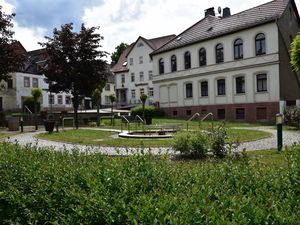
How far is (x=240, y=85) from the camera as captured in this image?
106 ft

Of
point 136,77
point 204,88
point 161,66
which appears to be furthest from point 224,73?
point 136,77

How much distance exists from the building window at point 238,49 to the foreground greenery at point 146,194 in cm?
2884

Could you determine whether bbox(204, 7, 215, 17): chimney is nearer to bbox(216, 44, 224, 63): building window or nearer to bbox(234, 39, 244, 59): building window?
bbox(216, 44, 224, 63): building window

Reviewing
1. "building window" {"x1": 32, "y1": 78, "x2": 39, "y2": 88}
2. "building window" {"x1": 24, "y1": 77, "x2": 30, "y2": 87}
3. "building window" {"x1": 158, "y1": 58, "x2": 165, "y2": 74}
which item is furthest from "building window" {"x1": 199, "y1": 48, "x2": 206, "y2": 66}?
"building window" {"x1": 32, "y1": 78, "x2": 39, "y2": 88}

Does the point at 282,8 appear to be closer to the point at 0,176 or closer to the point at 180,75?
the point at 180,75

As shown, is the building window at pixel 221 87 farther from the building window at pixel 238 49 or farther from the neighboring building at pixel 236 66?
the building window at pixel 238 49

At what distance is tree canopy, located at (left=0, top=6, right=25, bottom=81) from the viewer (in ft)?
88.3

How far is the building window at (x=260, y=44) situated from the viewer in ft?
99.4

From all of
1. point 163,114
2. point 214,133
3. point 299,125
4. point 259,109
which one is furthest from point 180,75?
point 214,133

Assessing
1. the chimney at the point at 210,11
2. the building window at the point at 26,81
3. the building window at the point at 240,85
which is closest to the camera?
the building window at the point at 240,85

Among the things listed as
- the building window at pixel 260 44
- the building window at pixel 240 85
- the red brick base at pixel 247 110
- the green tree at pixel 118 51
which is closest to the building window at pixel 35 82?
the green tree at pixel 118 51

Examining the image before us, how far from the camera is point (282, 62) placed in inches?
1166

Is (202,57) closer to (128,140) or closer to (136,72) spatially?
(128,140)

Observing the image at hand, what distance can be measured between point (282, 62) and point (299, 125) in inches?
417
